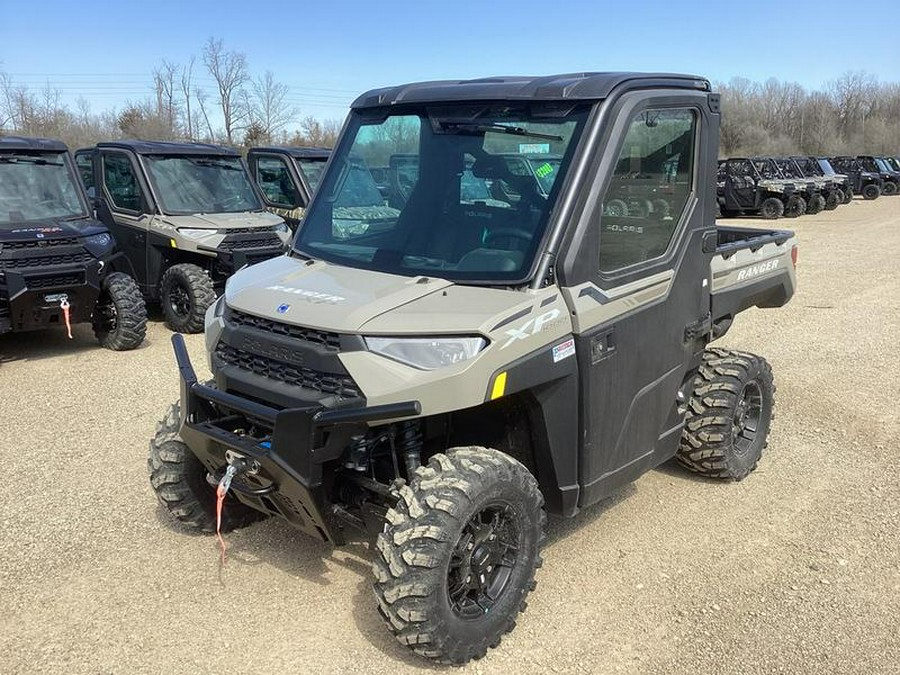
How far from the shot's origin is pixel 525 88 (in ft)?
11.3

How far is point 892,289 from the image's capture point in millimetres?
11609

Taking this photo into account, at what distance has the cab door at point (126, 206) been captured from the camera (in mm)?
9383

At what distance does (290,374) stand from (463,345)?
0.72 meters

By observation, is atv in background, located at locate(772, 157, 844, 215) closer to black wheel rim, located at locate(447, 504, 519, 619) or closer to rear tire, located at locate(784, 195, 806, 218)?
rear tire, located at locate(784, 195, 806, 218)

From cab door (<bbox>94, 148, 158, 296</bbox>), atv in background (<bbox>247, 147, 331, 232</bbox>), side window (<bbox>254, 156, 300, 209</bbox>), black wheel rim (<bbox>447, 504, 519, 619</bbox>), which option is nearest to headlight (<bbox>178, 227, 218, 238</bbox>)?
cab door (<bbox>94, 148, 158, 296</bbox>)

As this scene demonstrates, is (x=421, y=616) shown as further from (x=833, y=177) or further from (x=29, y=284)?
(x=833, y=177)

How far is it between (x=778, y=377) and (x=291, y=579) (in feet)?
16.0

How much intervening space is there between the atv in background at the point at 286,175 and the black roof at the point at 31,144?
347 cm

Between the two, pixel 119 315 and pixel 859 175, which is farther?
pixel 859 175

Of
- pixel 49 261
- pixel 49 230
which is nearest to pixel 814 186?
pixel 49 230

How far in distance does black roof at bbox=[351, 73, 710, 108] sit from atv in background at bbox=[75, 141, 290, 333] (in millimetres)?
5335

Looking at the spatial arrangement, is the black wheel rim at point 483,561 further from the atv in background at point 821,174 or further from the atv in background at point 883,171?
the atv in background at point 883,171

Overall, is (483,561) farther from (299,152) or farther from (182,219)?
(299,152)

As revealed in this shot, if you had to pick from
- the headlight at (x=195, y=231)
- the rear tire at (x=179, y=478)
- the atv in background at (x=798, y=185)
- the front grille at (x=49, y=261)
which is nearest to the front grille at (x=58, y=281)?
the front grille at (x=49, y=261)
